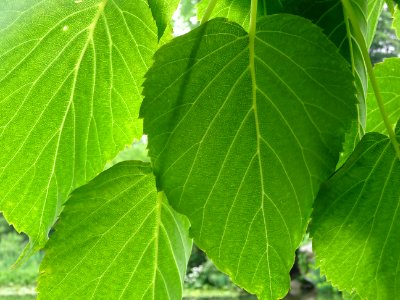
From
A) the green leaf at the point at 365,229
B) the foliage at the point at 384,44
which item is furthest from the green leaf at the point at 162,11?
the foliage at the point at 384,44

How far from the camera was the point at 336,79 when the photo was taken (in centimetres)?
31

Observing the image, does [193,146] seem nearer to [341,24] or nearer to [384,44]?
[341,24]

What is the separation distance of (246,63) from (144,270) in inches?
5.6

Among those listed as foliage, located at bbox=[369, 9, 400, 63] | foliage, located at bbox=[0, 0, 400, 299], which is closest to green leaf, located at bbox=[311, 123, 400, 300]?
foliage, located at bbox=[0, 0, 400, 299]

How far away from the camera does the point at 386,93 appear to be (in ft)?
1.48

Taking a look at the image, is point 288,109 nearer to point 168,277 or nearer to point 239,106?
point 239,106

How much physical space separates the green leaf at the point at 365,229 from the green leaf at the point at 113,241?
0.08 meters

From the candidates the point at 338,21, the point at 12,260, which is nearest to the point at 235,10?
the point at 338,21

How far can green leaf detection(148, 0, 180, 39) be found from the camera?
1.17ft

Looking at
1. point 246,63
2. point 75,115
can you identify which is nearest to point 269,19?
point 246,63

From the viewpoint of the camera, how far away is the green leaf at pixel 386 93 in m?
0.44

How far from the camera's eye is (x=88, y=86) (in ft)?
1.27

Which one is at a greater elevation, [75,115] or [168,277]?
[75,115]

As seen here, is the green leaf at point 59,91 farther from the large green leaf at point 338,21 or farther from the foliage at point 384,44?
the foliage at point 384,44
